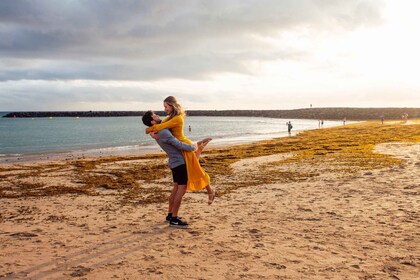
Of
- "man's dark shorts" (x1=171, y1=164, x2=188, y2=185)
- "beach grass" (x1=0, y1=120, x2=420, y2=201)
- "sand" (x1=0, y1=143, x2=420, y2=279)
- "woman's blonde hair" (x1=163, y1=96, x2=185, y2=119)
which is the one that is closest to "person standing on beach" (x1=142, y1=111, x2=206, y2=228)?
"man's dark shorts" (x1=171, y1=164, x2=188, y2=185)

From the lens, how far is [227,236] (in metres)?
6.61

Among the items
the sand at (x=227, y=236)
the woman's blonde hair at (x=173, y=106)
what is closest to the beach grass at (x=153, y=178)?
the sand at (x=227, y=236)

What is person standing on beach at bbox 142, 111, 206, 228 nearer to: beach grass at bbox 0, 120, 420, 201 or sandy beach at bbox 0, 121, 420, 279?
sandy beach at bbox 0, 121, 420, 279

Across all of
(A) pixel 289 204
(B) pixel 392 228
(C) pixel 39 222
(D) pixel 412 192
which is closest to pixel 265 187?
(A) pixel 289 204

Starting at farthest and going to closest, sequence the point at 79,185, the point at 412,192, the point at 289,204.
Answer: the point at 79,185, the point at 412,192, the point at 289,204

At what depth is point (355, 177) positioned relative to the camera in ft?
40.3

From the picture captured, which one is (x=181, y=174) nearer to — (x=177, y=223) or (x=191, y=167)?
(x=191, y=167)

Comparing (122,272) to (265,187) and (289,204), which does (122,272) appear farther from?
(265,187)

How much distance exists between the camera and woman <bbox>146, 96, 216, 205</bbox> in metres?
6.62

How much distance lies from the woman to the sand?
0.99 m

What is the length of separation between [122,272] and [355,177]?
9.65 meters

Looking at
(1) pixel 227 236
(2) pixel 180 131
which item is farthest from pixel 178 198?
(2) pixel 180 131

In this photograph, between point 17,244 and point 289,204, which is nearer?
point 17,244

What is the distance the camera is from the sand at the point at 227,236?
16.7 ft
